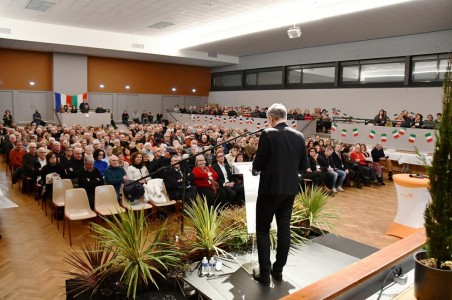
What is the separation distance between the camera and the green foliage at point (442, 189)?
72.2 inches

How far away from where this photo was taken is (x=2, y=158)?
36.0ft

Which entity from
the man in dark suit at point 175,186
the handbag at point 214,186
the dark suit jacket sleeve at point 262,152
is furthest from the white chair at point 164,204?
the dark suit jacket sleeve at point 262,152

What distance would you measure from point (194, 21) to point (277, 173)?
38.4 ft

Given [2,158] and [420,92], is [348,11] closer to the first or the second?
[420,92]

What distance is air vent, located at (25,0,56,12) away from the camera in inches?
428

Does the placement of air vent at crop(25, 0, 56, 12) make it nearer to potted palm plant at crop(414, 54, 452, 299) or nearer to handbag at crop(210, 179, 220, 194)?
handbag at crop(210, 179, 220, 194)

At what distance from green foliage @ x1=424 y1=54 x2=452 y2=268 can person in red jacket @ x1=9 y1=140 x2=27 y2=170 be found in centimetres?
769

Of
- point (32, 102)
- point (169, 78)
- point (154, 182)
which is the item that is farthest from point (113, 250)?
point (169, 78)

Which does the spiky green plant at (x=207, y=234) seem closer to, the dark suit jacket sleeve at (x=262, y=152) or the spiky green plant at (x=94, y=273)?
the spiky green plant at (x=94, y=273)

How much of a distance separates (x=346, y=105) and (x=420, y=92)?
3053mm

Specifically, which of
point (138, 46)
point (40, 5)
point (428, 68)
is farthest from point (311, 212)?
point (138, 46)

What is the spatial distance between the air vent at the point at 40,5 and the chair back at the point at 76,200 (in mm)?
8419

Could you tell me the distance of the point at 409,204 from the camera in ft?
16.2

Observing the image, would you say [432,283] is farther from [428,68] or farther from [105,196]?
[428,68]
